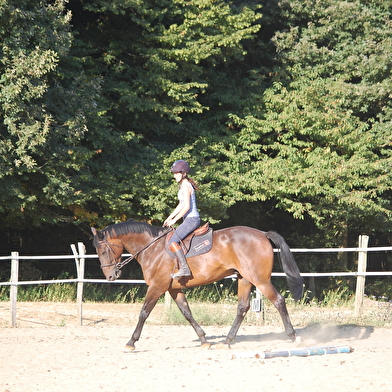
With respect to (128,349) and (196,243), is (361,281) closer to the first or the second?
(196,243)

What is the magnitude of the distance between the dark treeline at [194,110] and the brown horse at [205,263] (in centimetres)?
585

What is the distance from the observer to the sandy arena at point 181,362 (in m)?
6.41

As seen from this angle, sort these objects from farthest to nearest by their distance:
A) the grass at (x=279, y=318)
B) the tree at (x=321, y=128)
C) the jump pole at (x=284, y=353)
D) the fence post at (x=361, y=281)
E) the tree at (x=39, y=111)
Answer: the tree at (x=321, y=128), the tree at (x=39, y=111), the fence post at (x=361, y=281), the grass at (x=279, y=318), the jump pole at (x=284, y=353)

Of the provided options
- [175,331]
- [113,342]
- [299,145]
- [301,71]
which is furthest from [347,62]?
[113,342]

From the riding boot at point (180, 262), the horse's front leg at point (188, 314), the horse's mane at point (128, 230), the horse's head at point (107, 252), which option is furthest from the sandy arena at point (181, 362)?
the horse's mane at point (128, 230)

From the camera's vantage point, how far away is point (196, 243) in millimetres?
8727

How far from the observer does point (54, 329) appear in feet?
37.4

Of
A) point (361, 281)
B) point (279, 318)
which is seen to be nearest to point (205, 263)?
point (279, 318)

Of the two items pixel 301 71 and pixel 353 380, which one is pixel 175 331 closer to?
pixel 353 380

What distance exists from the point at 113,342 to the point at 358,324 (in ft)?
15.5

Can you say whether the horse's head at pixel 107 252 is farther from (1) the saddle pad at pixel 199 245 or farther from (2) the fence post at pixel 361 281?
(2) the fence post at pixel 361 281

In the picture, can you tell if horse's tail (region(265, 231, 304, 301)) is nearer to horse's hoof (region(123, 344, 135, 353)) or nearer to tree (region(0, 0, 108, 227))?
horse's hoof (region(123, 344, 135, 353))

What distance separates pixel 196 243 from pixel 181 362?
183cm

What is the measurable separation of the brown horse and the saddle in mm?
76
